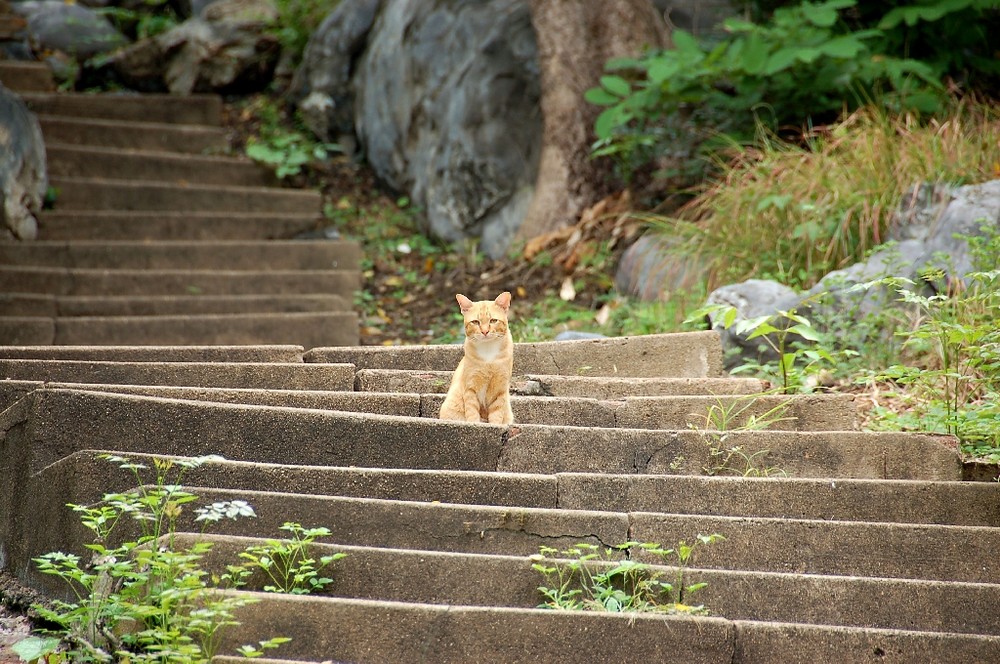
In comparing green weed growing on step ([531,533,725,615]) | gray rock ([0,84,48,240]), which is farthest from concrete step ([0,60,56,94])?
green weed growing on step ([531,533,725,615])

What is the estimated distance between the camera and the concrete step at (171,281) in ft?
25.4

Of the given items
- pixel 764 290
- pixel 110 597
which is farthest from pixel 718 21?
pixel 110 597

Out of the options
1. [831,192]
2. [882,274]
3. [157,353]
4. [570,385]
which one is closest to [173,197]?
[157,353]

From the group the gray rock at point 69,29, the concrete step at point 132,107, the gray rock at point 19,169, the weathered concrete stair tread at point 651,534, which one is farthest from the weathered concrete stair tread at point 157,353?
the gray rock at point 69,29

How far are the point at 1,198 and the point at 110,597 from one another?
573 centimetres

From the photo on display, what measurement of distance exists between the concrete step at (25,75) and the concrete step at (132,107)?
0.35 m

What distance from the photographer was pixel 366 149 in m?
10.7

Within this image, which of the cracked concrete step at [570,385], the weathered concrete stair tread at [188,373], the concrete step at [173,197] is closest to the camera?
the weathered concrete stair tread at [188,373]

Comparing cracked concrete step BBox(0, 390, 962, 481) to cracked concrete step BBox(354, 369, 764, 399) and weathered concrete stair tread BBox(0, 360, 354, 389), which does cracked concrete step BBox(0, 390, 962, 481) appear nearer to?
weathered concrete stair tread BBox(0, 360, 354, 389)

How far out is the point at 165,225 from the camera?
8766 mm

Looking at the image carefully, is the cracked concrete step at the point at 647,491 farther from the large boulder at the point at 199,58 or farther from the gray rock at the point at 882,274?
the large boulder at the point at 199,58

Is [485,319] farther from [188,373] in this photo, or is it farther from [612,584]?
[188,373]

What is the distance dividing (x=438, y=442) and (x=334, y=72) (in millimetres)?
7687

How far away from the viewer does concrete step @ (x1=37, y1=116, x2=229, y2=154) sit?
955 cm
